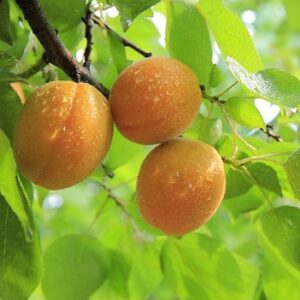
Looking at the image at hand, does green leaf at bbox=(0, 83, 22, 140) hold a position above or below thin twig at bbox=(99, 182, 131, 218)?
above

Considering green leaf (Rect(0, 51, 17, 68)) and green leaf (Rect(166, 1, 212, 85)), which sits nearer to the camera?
green leaf (Rect(0, 51, 17, 68))

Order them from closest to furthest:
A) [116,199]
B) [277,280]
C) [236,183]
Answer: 1. [236,183]
2. [277,280]
3. [116,199]

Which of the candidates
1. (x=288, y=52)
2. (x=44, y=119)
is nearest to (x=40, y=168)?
(x=44, y=119)

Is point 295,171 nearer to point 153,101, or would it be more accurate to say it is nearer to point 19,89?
point 153,101

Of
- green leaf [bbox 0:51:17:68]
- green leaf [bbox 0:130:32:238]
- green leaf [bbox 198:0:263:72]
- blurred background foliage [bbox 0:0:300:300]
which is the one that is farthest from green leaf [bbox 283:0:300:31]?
green leaf [bbox 0:130:32:238]

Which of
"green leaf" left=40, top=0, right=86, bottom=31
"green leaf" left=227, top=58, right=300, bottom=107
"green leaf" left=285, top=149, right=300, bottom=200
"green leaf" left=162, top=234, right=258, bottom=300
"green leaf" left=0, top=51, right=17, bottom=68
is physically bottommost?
"green leaf" left=162, top=234, right=258, bottom=300

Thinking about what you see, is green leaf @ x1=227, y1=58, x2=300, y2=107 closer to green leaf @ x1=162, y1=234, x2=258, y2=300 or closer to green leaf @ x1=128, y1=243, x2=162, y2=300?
green leaf @ x1=162, y1=234, x2=258, y2=300

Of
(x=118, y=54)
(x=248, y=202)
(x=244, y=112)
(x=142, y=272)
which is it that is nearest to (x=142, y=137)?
(x=244, y=112)

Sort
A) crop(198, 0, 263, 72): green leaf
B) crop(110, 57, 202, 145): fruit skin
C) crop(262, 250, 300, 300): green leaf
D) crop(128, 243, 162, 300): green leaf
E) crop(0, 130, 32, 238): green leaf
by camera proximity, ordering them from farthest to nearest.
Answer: crop(128, 243, 162, 300): green leaf, crop(262, 250, 300, 300): green leaf, crop(198, 0, 263, 72): green leaf, crop(110, 57, 202, 145): fruit skin, crop(0, 130, 32, 238): green leaf
